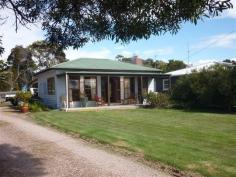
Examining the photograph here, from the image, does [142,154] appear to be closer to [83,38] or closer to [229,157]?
[229,157]

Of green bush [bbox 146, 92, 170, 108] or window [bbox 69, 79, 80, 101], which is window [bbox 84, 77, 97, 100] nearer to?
window [bbox 69, 79, 80, 101]

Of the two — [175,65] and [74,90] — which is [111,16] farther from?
[175,65]

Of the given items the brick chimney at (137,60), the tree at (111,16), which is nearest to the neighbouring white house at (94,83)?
the brick chimney at (137,60)

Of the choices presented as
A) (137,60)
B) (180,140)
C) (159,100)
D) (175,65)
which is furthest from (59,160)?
(175,65)

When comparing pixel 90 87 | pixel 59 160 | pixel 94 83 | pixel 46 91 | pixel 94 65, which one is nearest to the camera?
pixel 59 160

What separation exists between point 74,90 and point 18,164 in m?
18.7

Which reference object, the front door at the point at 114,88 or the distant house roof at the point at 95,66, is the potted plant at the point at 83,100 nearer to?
the distant house roof at the point at 95,66

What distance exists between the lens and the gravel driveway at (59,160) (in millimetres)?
8148

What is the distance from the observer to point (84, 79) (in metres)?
28.2

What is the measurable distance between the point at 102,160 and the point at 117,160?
38 cm

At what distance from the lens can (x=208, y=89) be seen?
79.4 feet

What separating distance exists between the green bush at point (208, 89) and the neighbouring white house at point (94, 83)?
12.9ft

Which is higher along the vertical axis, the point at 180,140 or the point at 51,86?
the point at 51,86

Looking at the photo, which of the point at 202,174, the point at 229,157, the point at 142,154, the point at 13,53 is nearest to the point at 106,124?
the point at 142,154
